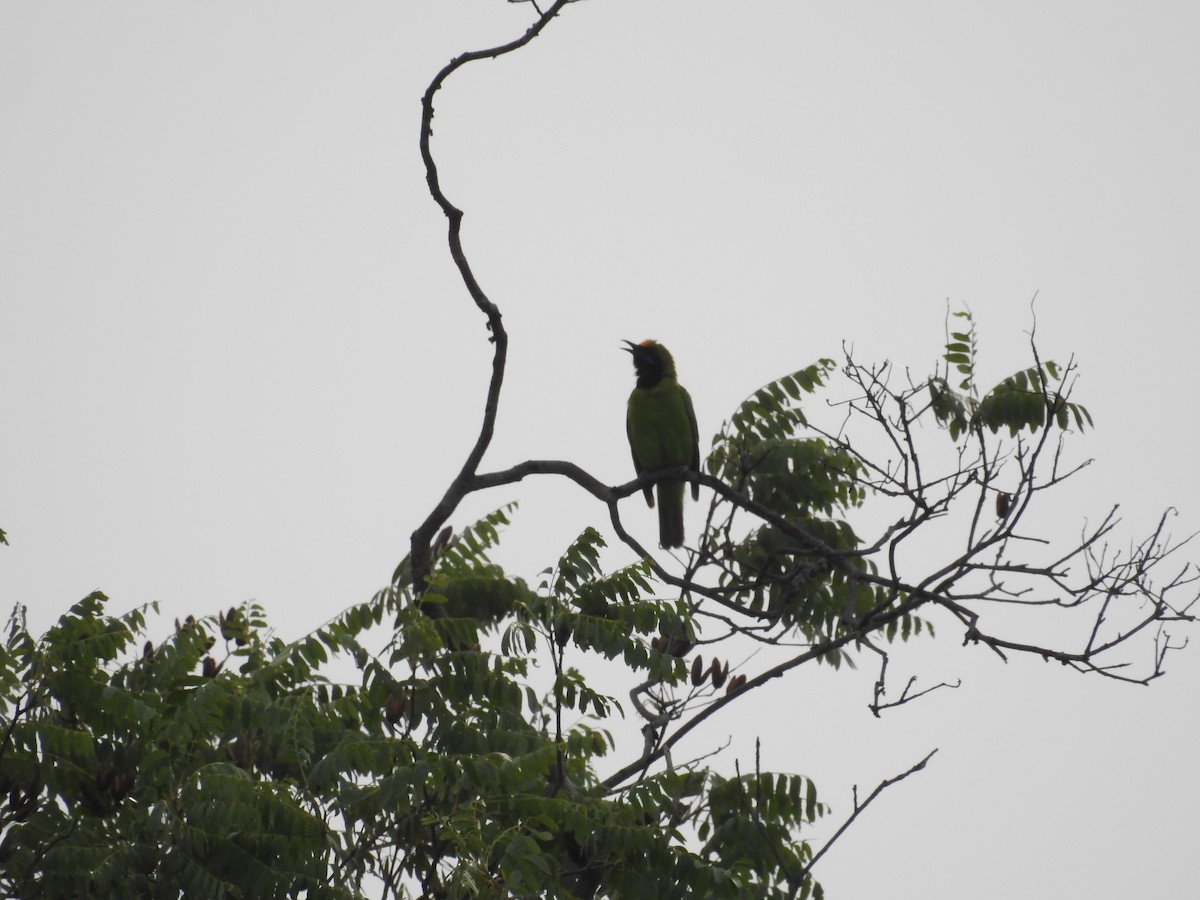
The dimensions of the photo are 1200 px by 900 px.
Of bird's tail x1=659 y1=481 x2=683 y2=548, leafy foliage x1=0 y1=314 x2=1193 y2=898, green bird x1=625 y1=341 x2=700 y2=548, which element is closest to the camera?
leafy foliage x1=0 y1=314 x2=1193 y2=898

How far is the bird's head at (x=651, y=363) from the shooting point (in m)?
10.8

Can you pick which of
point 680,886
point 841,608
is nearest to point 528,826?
point 680,886

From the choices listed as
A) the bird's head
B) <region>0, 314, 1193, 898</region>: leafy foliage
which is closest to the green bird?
the bird's head

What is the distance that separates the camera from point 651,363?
35.6 ft

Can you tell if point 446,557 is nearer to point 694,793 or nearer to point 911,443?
point 694,793

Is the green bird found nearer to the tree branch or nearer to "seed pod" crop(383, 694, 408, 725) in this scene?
the tree branch

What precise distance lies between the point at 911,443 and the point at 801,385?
2.49 metres

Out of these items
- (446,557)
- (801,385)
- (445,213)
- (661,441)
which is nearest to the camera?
(445,213)

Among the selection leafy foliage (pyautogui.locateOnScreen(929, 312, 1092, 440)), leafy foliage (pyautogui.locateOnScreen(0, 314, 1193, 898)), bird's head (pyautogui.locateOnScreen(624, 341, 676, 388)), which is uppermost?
bird's head (pyautogui.locateOnScreen(624, 341, 676, 388))

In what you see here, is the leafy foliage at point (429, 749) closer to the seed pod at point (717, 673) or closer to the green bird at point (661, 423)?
the seed pod at point (717, 673)

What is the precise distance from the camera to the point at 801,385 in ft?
28.3

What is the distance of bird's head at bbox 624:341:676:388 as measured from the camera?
10789 mm

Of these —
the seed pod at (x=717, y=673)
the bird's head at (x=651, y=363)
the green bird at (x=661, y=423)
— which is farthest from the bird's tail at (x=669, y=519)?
the seed pod at (x=717, y=673)

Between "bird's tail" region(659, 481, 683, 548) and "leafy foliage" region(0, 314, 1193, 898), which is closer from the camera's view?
"leafy foliage" region(0, 314, 1193, 898)
